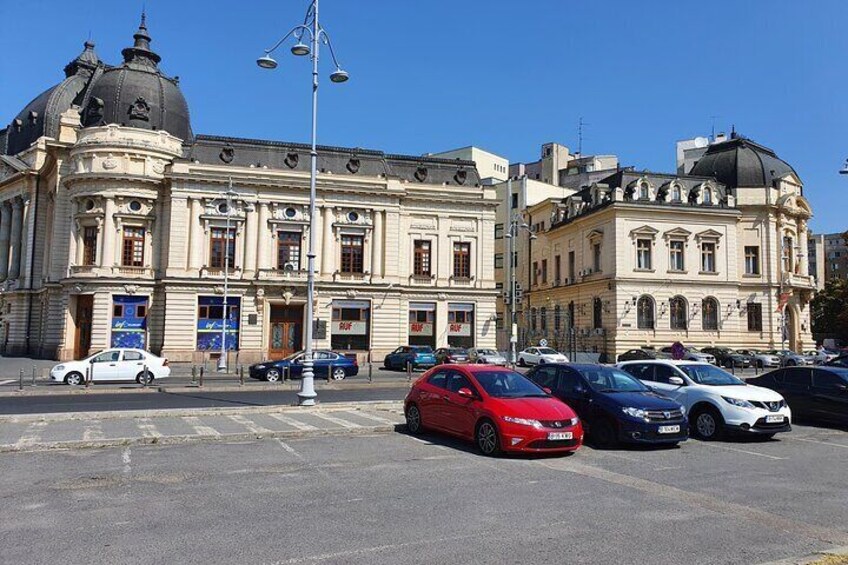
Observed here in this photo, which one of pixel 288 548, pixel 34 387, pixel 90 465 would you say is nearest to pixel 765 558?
pixel 288 548

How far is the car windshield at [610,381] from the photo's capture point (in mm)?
12594

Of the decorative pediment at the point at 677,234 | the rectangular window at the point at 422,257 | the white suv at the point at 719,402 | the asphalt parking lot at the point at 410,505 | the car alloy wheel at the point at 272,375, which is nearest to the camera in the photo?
the asphalt parking lot at the point at 410,505

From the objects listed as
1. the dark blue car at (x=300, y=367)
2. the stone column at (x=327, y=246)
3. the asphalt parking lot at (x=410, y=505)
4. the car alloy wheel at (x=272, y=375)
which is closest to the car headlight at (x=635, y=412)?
the asphalt parking lot at (x=410, y=505)

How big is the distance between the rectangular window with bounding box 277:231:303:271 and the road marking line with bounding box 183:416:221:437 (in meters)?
30.1

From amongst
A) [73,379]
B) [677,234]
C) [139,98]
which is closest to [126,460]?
[73,379]

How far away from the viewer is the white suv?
12.9m

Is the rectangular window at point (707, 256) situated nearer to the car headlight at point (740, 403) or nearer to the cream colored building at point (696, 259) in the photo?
the cream colored building at point (696, 259)

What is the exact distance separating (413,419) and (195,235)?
34.1 meters

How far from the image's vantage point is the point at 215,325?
4272cm

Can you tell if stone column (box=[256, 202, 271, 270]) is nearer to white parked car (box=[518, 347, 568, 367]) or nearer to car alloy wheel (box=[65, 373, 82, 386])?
white parked car (box=[518, 347, 568, 367])

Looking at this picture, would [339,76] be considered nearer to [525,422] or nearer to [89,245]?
[525,422]

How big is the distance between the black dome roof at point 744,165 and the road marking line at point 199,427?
54.3 meters

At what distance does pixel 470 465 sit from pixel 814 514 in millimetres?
4586

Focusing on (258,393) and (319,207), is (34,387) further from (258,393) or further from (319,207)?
(319,207)
